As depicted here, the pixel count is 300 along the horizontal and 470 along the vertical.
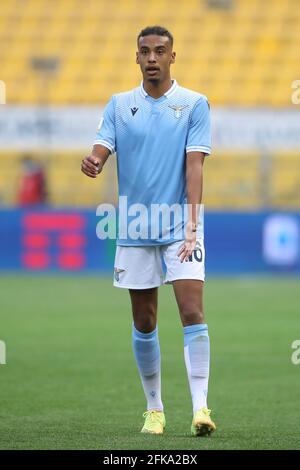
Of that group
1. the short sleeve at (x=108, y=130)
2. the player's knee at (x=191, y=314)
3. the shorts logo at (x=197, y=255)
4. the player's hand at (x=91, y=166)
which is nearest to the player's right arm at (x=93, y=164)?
the player's hand at (x=91, y=166)

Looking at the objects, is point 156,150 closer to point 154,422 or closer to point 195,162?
point 195,162

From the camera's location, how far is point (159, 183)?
689 centimetres

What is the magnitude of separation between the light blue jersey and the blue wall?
14.1 metres

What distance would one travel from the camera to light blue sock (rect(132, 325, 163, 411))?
708 centimetres

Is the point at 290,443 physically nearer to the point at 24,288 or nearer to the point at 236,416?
the point at 236,416

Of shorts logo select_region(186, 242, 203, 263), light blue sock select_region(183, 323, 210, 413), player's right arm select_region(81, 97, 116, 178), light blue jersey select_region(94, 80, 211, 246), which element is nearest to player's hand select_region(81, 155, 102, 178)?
player's right arm select_region(81, 97, 116, 178)

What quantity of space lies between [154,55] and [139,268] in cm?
125

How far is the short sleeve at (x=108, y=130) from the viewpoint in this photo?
6.98m

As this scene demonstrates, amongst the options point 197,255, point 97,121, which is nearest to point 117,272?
point 197,255

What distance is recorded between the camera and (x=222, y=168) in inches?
860

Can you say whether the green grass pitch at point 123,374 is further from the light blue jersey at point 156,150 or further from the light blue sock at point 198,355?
the light blue jersey at point 156,150

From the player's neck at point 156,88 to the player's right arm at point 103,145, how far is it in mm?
231

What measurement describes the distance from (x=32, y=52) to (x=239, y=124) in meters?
6.48

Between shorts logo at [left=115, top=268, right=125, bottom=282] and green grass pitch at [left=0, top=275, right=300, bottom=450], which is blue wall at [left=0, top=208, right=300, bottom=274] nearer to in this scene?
green grass pitch at [left=0, top=275, right=300, bottom=450]
